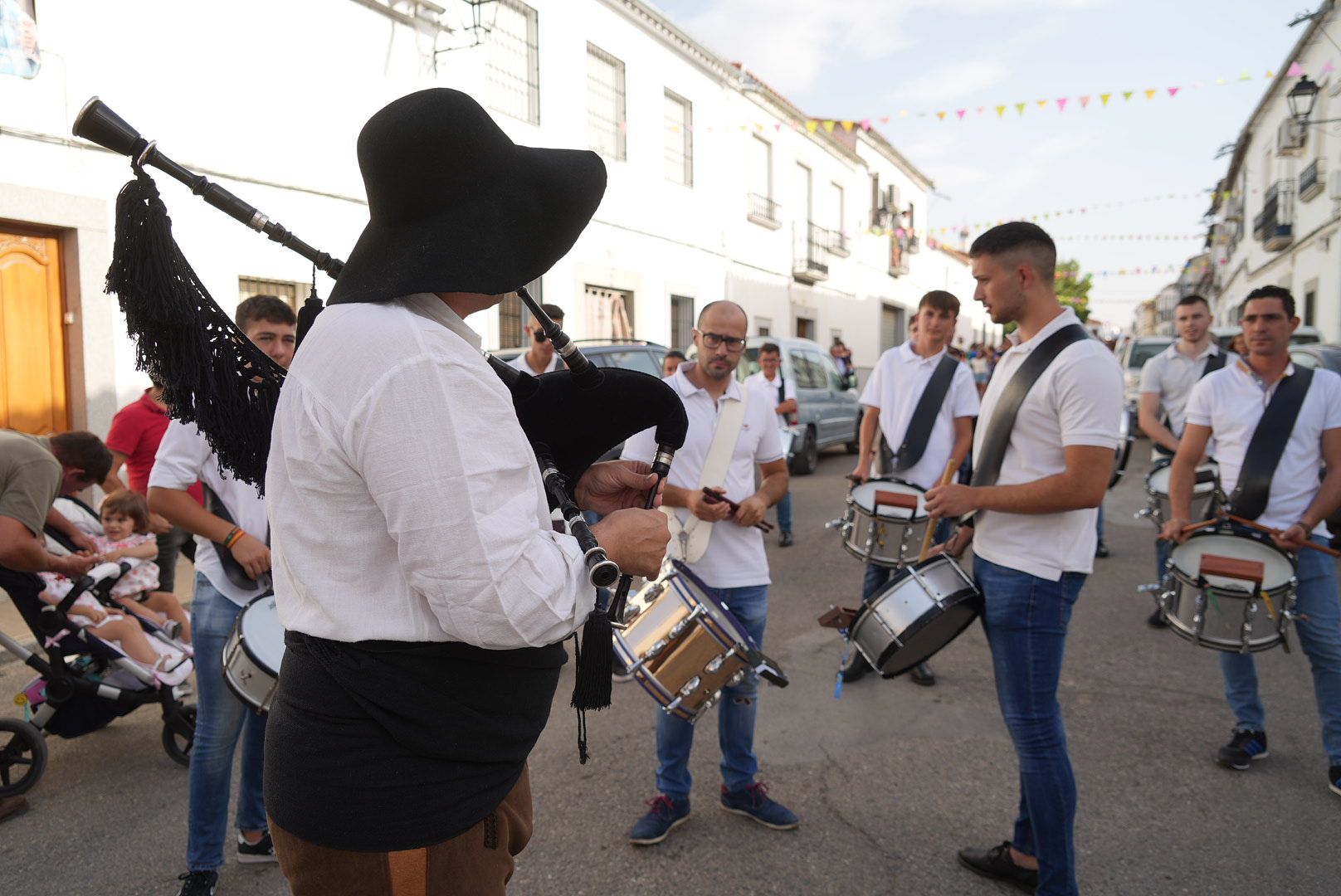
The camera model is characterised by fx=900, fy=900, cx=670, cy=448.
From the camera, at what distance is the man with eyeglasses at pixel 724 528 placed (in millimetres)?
3355

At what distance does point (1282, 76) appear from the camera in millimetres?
22562

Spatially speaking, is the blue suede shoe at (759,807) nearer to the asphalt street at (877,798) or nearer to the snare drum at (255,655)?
the asphalt street at (877,798)

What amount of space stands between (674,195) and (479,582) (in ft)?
56.3

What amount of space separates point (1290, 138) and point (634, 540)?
2612 cm

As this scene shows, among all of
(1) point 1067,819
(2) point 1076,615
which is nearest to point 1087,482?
(1) point 1067,819

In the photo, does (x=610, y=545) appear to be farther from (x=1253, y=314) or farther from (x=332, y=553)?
(x=1253, y=314)

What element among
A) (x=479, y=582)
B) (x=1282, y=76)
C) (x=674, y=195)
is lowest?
(x=479, y=582)

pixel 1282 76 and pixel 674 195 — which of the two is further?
pixel 1282 76

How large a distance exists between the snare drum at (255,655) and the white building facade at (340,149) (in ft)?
20.1

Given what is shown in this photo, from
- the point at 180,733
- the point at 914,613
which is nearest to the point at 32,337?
the point at 180,733

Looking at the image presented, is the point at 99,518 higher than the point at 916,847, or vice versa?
the point at 99,518

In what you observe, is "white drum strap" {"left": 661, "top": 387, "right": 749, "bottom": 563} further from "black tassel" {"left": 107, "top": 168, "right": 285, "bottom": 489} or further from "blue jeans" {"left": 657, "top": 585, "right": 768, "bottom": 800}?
"black tassel" {"left": 107, "top": 168, "right": 285, "bottom": 489}

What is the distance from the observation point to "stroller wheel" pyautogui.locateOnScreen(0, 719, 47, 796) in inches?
144

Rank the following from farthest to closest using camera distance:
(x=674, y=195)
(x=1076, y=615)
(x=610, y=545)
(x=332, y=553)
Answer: (x=674, y=195) < (x=1076, y=615) < (x=610, y=545) < (x=332, y=553)
